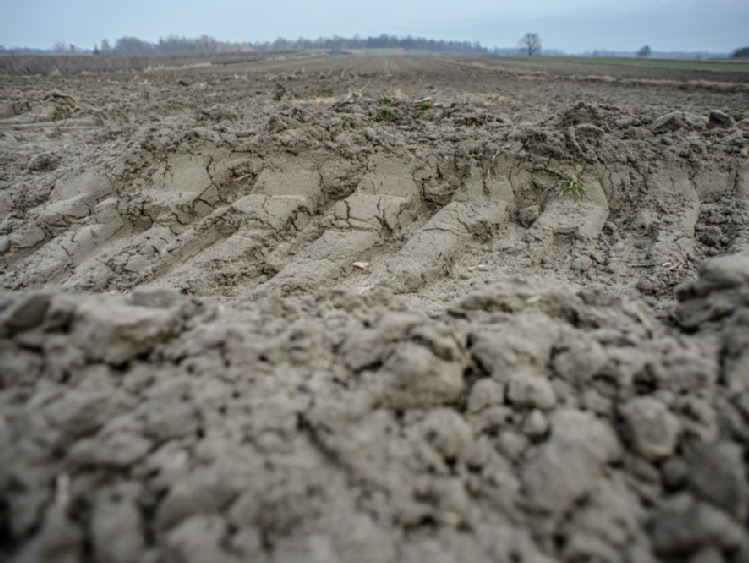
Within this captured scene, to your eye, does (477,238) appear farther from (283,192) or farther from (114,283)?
(114,283)

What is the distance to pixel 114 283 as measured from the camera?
382 cm

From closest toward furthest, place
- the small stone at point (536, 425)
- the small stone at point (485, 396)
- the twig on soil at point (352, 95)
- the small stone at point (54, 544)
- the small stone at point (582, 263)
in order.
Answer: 1. the small stone at point (54, 544)
2. the small stone at point (536, 425)
3. the small stone at point (485, 396)
4. the small stone at point (582, 263)
5. the twig on soil at point (352, 95)

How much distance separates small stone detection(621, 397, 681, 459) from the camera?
1.43 m

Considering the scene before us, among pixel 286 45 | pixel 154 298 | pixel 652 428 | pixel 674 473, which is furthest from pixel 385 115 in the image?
pixel 286 45

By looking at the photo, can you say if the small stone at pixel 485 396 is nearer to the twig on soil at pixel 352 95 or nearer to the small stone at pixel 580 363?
the small stone at pixel 580 363

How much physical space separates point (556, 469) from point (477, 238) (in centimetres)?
286

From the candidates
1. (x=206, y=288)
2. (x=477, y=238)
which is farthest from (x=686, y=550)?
(x=206, y=288)

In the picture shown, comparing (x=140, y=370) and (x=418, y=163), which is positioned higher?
(x=418, y=163)

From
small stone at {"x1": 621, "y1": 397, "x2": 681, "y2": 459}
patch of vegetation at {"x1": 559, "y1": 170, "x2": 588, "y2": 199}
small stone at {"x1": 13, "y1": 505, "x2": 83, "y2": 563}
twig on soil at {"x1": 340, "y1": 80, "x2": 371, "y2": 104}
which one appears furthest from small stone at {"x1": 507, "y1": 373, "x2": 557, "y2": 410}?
twig on soil at {"x1": 340, "y1": 80, "x2": 371, "y2": 104}

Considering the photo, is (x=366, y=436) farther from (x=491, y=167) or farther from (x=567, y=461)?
(x=491, y=167)

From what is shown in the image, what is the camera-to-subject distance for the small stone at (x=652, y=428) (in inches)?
56.3

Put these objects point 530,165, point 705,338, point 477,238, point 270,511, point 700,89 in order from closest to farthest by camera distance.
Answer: point 270,511 < point 705,338 < point 477,238 < point 530,165 < point 700,89

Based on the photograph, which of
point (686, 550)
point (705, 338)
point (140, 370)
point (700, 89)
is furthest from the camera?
point (700, 89)

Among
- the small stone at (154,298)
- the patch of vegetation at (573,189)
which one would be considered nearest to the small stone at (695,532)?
the small stone at (154,298)
